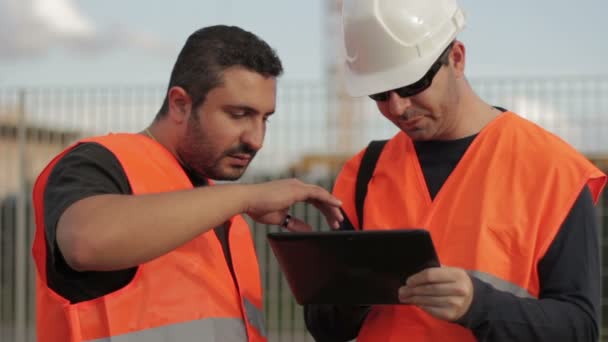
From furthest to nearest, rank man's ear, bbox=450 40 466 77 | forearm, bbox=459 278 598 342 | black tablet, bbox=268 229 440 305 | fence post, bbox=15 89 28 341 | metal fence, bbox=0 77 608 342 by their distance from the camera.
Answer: fence post, bbox=15 89 28 341 → metal fence, bbox=0 77 608 342 → man's ear, bbox=450 40 466 77 → forearm, bbox=459 278 598 342 → black tablet, bbox=268 229 440 305

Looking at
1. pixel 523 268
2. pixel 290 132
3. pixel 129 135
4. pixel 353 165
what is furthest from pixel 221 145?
pixel 290 132

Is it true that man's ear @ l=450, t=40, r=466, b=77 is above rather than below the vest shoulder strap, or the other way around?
above

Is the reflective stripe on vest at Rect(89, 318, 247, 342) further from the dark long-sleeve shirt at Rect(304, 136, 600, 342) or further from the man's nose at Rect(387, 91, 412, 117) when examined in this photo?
the man's nose at Rect(387, 91, 412, 117)

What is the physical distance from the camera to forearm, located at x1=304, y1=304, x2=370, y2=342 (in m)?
2.90

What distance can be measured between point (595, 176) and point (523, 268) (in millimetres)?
353

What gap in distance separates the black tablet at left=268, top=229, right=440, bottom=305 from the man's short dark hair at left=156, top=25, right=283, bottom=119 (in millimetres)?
605

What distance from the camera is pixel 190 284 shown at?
268cm

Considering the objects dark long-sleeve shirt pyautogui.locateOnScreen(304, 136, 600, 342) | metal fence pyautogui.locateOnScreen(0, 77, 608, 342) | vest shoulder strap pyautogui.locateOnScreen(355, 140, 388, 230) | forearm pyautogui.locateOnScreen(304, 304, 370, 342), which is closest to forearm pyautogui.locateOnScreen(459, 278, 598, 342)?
dark long-sleeve shirt pyautogui.locateOnScreen(304, 136, 600, 342)

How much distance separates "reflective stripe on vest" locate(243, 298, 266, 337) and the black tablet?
0.21 m

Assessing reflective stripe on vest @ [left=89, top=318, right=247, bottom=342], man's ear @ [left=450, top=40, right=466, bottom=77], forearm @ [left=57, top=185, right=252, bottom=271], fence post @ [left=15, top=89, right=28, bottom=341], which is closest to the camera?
forearm @ [left=57, top=185, right=252, bottom=271]

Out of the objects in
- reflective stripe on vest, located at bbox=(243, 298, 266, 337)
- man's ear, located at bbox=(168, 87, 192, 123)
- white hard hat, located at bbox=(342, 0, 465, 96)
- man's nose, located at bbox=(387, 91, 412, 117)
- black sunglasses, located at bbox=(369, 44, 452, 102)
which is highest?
white hard hat, located at bbox=(342, 0, 465, 96)

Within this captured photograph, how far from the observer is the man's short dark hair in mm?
2848

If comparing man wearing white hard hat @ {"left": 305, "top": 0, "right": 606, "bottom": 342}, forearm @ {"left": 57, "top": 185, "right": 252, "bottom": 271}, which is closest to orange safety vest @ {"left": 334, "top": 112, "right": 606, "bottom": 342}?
man wearing white hard hat @ {"left": 305, "top": 0, "right": 606, "bottom": 342}

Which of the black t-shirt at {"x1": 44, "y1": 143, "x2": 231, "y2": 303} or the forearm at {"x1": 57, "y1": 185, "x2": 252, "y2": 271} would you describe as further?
the black t-shirt at {"x1": 44, "y1": 143, "x2": 231, "y2": 303}
